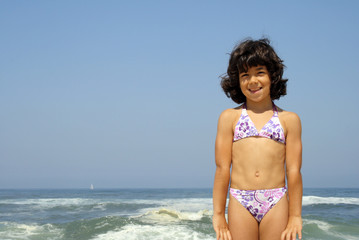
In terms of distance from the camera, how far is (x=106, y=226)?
11641mm

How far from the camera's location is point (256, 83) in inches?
123

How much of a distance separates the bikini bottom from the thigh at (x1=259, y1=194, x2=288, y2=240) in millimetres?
30

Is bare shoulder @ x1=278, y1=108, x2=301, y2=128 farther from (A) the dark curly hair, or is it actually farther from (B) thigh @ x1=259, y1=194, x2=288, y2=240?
(B) thigh @ x1=259, y1=194, x2=288, y2=240

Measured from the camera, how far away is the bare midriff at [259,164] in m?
3.06

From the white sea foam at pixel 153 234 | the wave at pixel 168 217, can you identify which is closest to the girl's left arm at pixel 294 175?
the white sea foam at pixel 153 234

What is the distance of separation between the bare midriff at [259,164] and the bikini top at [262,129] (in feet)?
0.10

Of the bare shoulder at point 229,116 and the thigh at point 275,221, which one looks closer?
the thigh at point 275,221

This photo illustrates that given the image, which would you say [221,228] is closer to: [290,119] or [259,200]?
[259,200]

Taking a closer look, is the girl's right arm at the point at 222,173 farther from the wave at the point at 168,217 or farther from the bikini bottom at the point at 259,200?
the wave at the point at 168,217

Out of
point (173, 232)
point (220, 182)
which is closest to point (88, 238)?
point (173, 232)

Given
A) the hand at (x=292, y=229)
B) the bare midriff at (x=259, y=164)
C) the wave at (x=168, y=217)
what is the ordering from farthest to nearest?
the wave at (x=168, y=217), the bare midriff at (x=259, y=164), the hand at (x=292, y=229)

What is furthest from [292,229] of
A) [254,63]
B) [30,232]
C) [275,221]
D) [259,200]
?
[30,232]

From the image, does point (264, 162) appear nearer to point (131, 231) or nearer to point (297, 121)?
point (297, 121)

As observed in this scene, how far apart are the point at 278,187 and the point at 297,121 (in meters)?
0.49
